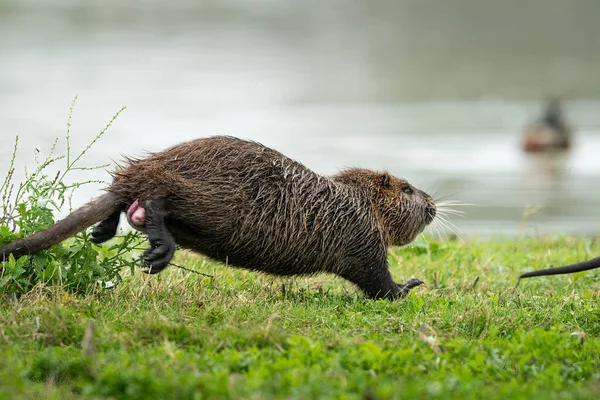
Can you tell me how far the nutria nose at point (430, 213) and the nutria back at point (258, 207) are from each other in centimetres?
55

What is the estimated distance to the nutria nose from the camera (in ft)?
23.7

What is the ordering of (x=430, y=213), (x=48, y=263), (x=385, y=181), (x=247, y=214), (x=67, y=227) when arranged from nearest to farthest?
1. (x=67, y=227)
2. (x=48, y=263)
3. (x=247, y=214)
4. (x=385, y=181)
5. (x=430, y=213)

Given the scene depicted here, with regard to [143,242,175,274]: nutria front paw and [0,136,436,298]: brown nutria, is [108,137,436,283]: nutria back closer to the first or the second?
[0,136,436,298]: brown nutria

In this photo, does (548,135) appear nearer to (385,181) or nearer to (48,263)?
(385,181)

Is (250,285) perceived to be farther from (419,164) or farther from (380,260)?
(419,164)

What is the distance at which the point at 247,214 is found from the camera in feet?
19.6

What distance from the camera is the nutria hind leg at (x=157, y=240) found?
559cm

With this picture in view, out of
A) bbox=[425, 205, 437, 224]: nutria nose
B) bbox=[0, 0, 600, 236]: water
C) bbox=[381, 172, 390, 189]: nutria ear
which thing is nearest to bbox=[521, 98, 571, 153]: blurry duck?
bbox=[0, 0, 600, 236]: water

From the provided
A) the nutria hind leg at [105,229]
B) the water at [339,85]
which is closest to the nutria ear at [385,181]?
the nutria hind leg at [105,229]

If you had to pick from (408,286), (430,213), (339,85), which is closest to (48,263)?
(408,286)

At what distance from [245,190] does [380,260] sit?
115cm

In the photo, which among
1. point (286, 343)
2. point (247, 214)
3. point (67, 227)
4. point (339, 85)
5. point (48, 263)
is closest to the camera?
point (286, 343)

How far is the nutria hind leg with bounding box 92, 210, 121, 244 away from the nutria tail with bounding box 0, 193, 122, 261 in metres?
0.19

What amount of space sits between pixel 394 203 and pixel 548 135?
43.8 feet
